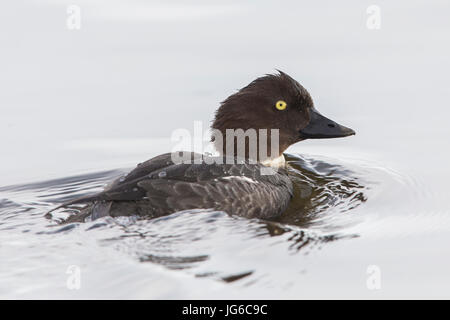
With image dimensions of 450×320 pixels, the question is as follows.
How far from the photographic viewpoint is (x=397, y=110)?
1059 cm

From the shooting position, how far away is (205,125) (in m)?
10.5

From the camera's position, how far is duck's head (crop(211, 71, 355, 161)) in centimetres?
854

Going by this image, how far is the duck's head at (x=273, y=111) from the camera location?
28.0ft

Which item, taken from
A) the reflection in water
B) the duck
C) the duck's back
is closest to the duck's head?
the duck

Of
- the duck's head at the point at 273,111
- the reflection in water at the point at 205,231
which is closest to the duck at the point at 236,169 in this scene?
the duck's head at the point at 273,111

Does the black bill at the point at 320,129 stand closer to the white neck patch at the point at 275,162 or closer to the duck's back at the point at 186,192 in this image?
the white neck patch at the point at 275,162

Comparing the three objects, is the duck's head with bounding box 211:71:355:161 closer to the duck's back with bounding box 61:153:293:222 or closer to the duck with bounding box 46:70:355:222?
the duck with bounding box 46:70:355:222

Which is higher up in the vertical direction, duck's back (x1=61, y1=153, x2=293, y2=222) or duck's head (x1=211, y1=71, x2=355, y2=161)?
duck's head (x1=211, y1=71, x2=355, y2=161)

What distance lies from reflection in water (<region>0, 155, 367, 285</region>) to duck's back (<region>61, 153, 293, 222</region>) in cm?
11

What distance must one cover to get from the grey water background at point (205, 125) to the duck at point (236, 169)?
193 mm

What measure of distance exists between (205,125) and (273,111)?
6.70ft

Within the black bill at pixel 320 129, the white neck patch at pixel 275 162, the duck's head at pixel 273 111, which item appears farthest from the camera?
the black bill at pixel 320 129

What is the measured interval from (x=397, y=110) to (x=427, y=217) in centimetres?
312

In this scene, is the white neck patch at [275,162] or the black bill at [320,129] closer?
the white neck patch at [275,162]
